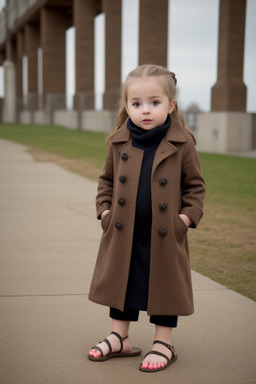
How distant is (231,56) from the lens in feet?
61.5

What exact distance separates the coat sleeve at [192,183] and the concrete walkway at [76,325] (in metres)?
0.74

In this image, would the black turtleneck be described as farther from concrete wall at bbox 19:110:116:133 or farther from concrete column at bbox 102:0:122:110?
concrete column at bbox 102:0:122:110

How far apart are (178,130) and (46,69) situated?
41.2m

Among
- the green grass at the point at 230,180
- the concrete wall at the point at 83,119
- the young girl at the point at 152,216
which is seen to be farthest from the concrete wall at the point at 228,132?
the young girl at the point at 152,216

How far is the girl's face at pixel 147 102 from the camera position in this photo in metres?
2.85

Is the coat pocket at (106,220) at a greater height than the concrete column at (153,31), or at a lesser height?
lesser

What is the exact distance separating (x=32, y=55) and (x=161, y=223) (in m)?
50.2

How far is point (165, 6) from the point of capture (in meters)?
24.4

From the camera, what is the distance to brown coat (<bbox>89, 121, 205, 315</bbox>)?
9.20ft

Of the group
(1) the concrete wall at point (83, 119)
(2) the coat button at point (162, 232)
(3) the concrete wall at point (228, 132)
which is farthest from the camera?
(1) the concrete wall at point (83, 119)

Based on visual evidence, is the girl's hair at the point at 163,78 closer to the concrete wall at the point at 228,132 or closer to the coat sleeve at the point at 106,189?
the coat sleeve at the point at 106,189

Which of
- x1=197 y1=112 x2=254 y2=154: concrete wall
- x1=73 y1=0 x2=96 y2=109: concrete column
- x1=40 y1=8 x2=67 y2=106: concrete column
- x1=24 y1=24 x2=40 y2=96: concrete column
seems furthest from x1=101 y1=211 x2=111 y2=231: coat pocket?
x1=24 y1=24 x2=40 y2=96: concrete column

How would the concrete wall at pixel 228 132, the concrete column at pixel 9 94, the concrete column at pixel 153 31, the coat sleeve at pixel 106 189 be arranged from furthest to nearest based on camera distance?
the concrete column at pixel 9 94 → the concrete column at pixel 153 31 → the concrete wall at pixel 228 132 → the coat sleeve at pixel 106 189

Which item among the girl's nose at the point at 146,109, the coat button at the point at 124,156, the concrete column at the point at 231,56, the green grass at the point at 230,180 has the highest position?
the concrete column at the point at 231,56
